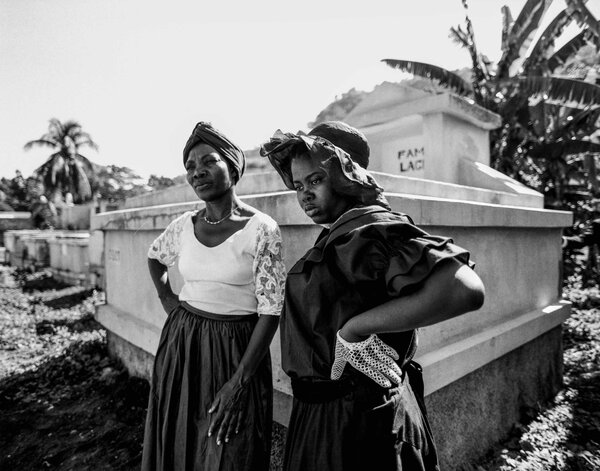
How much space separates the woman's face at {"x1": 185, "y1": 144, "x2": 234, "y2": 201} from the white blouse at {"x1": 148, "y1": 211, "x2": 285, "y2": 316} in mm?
220

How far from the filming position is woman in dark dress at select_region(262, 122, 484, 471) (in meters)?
1.15

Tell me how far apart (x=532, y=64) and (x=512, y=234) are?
7301 millimetres

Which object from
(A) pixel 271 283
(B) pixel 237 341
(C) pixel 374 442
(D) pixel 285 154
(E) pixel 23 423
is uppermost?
(D) pixel 285 154

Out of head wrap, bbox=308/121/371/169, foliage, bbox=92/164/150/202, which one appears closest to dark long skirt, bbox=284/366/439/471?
head wrap, bbox=308/121/371/169

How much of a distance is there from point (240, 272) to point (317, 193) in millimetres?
595

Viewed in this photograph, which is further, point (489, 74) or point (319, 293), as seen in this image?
point (489, 74)

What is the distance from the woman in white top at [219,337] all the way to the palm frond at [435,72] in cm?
831

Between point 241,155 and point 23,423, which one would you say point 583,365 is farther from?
point 23,423

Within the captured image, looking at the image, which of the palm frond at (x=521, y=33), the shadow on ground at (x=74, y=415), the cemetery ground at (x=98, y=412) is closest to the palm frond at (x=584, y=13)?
the palm frond at (x=521, y=33)

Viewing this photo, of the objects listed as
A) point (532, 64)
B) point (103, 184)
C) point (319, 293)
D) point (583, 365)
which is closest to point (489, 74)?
point (532, 64)

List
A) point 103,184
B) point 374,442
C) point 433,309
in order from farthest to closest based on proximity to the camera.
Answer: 1. point 103,184
2. point 374,442
3. point 433,309

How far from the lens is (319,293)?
52.4 inches

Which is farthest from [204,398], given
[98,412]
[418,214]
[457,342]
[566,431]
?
[566,431]

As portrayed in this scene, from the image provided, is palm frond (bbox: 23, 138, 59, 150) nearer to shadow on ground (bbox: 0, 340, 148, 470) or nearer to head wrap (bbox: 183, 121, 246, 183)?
shadow on ground (bbox: 0, 340, 148, 470)
